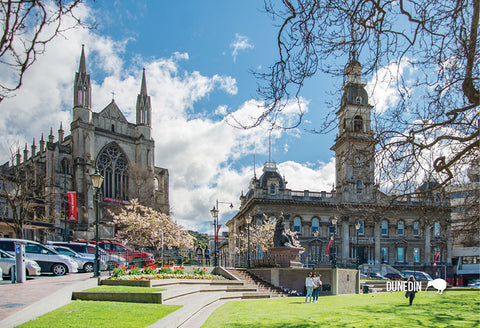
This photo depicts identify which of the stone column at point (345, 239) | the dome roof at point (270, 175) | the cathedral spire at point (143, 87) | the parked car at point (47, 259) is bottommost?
the stone column at point (345, 239)

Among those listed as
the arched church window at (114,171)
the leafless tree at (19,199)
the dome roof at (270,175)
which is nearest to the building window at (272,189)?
the dome roof at (270,175)

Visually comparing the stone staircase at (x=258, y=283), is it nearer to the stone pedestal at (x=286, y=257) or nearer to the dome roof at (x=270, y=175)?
the stone pedestal at (x=286, y=257)

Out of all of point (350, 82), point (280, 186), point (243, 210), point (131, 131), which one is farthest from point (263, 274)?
point (131, 131)

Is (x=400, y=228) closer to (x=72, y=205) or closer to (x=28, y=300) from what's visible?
(x=72, y=205)

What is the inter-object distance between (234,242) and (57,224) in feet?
101

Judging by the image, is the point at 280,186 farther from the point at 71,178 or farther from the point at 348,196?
the point at 71,178

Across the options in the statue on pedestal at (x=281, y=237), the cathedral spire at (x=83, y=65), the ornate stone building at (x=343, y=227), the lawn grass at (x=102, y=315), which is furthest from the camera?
the cathedral spire at (x=83, y=65)

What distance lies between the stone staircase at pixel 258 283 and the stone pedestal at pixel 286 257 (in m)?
1.79

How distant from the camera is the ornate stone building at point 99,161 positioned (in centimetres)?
6288

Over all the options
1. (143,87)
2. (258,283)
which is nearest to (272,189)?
(143,87)

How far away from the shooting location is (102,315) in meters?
10.3

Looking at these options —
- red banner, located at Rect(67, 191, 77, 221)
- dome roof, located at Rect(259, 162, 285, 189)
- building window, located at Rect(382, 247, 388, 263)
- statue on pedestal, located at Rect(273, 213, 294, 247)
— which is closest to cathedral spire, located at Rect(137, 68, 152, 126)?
red banner, located at Rect(67, 191, 77, 221)

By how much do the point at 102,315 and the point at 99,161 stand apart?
61085 millimetres

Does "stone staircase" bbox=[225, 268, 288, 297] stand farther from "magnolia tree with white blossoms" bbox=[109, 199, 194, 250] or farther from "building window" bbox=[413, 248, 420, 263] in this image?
"building window" bbox=[413, 248, 420, 263]
